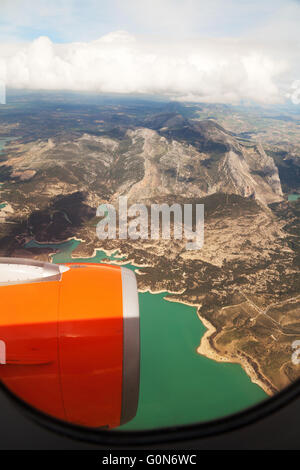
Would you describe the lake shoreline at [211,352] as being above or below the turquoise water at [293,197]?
below

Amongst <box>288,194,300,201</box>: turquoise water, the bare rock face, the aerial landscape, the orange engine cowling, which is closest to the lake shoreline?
the aerial landscape

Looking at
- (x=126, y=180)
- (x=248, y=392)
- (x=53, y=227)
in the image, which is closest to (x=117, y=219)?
(x=53, y=227)

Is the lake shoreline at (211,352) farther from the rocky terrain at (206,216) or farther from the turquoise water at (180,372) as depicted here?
the turquoise water at (180,372)

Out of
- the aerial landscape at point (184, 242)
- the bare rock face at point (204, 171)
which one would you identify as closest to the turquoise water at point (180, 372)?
the aerial landscape at point (184, 242)

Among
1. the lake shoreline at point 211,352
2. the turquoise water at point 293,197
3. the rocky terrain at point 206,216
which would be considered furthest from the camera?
the turquoise water at point 293,197

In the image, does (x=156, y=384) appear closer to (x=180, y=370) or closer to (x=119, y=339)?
(x=180, y=370)

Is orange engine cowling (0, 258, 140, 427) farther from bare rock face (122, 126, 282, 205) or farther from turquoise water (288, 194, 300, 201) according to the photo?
turquoise water (288, 194, 300, 201)

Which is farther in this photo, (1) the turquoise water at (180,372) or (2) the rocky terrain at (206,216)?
(2) the rocky terrain at (206,216)
